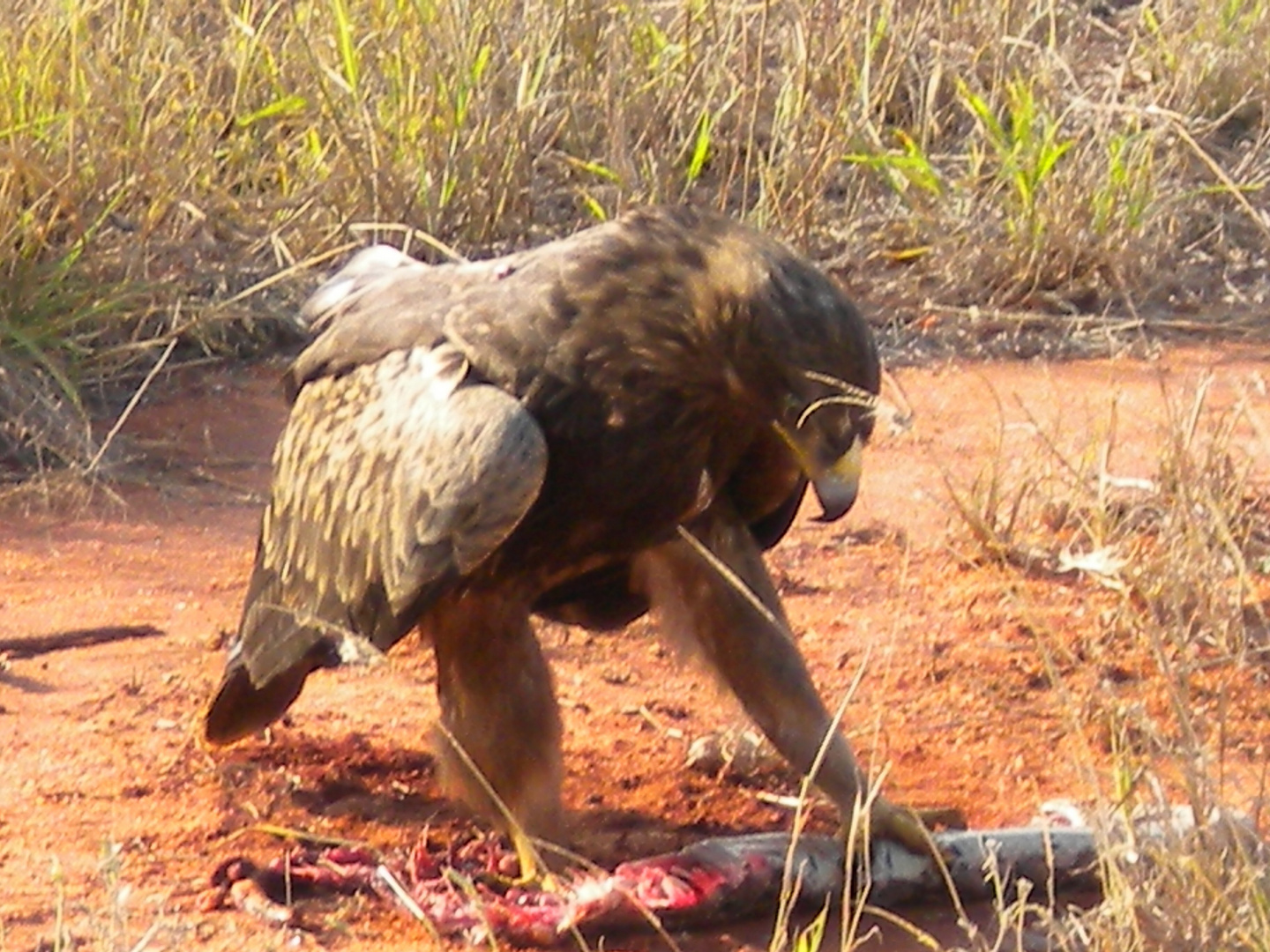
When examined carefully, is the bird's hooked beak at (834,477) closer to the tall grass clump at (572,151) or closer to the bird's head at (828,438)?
the bird's head at (828,438)

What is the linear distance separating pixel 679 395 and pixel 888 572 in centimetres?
196

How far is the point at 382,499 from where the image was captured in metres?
4.15

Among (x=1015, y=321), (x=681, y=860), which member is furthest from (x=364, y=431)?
(x=1015, y=321)

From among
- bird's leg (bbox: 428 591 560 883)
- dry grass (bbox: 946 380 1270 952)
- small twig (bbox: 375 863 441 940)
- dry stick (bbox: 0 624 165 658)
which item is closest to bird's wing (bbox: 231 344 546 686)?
bird's leg (bbox: 428 591 560 883)

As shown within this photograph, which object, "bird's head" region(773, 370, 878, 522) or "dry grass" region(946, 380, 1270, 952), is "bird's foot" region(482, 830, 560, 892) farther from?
"dry grass" region(946, 380, 1270, 952)

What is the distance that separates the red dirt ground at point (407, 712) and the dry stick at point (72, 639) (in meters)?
0.04

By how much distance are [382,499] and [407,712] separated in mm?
957

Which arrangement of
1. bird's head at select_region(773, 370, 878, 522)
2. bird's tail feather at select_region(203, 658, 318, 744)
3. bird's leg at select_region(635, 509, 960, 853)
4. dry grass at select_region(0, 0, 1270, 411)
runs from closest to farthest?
bird's head at select_region(773, 370, 878, 522)
bird's leg at select_region(635, 509, 960, 853)
bird's tail feather at select_region(203, 658, 318, 744)
dry grass at select_region(0, 0, 1270, 411)

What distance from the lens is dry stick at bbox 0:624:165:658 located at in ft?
16.8

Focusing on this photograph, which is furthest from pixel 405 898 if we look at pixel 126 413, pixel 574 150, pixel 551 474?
pixel 574 150

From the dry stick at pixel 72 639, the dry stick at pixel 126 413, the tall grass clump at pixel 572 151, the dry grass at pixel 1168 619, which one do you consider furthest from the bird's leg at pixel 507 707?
the tall grass clump at pixel 572 151

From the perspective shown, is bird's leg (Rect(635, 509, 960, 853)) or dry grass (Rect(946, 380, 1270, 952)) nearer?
dry grass (Rect(946, 380, 1270, 952))

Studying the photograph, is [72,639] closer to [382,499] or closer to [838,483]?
[382,499]

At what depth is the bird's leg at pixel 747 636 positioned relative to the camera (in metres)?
4.25
